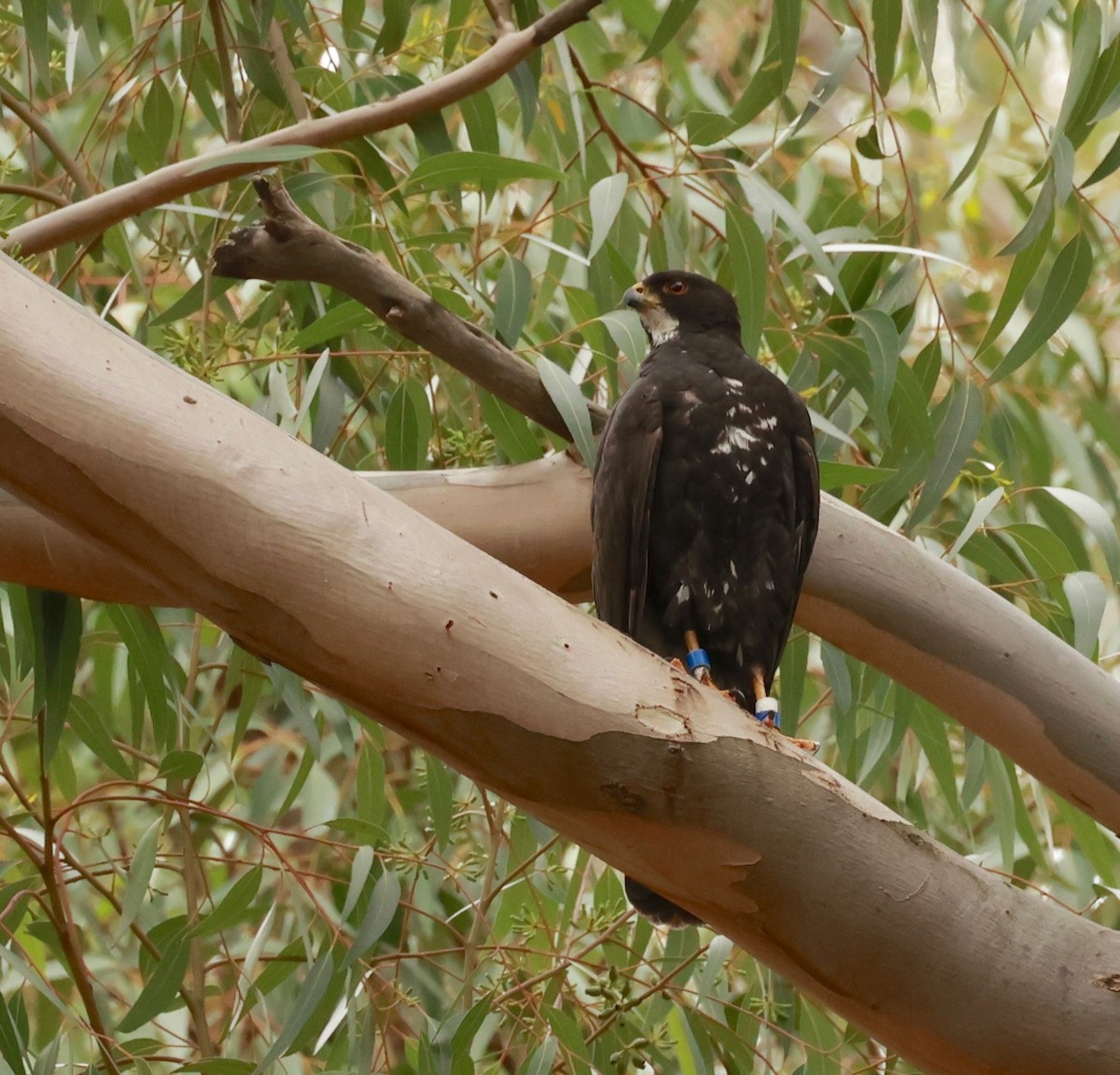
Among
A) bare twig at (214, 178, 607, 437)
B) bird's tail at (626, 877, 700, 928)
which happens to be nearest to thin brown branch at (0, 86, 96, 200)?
bare twig at (214, 178, 607, 437)

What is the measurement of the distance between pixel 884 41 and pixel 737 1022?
1749mm

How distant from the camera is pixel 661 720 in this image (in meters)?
1.53

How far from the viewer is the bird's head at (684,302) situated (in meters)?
2.82

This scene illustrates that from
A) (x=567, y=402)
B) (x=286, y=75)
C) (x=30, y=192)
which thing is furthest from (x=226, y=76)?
(x=567, y=402)

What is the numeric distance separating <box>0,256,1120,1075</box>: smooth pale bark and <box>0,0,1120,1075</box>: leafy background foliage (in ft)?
2.15

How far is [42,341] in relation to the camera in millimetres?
1515

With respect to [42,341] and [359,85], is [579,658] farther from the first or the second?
[359,85]

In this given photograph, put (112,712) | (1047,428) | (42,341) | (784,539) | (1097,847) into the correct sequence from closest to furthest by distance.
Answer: (42,341) → (784,539) → (1097,847) → (112,712) → (1047,428)

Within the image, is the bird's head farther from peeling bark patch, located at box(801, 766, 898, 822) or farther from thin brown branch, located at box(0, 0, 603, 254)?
peeling bark patch, located at box(801, 766, 898, 822)

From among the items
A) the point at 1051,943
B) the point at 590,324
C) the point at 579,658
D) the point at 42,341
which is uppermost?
the point at 590,324

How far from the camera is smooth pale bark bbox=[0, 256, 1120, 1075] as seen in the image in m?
1.47

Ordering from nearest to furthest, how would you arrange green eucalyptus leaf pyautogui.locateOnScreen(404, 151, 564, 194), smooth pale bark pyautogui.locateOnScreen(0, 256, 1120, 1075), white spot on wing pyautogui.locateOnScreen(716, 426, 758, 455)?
smooth pale bark pyautogui.locateOnScreen(0, 256, 1120, 1075) → green eucalyptus leaf pyautogui.locateOnScreen(404, 151, 564, 194) → white spot on wing pyautogui.locateOnScreen(716, 426, 758, 455)

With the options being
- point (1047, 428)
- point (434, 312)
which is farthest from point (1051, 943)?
point (1047, 428)

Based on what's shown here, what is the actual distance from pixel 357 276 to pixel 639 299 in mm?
935
